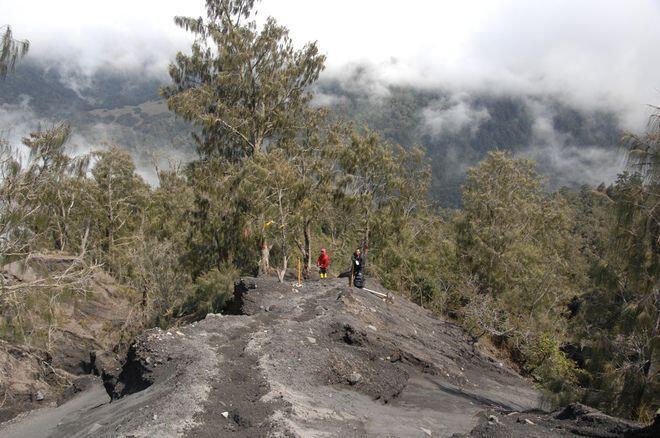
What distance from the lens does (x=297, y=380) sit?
880 centimetres

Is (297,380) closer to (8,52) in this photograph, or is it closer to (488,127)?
(8,52)

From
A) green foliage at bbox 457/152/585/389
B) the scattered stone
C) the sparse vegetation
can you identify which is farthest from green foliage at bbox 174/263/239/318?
the scattered stone

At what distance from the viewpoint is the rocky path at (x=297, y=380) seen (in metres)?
7.12

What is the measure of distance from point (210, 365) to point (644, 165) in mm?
8096

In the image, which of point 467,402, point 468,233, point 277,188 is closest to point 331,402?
point 467,402

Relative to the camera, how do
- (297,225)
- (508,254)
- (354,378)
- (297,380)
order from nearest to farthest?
1. (297,380)
2. (354,378)
3. (297,225)
4. (508,254)

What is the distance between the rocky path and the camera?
23.4ft

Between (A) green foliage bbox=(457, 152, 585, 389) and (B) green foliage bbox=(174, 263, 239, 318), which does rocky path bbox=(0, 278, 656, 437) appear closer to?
(B) green foliage bbox=(174, 263, 239, 318)

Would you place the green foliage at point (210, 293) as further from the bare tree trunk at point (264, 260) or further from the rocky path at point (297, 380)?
the rocky path at point (297, 380)

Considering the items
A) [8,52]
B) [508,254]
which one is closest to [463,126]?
[508,254]

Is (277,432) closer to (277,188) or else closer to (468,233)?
(277,188)

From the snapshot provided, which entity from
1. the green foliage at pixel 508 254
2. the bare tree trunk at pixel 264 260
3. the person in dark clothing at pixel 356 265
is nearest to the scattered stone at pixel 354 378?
the person in dark clothing at pixel 356 265

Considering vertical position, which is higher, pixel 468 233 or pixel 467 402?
pixel 468 233

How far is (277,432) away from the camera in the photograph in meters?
6.59
